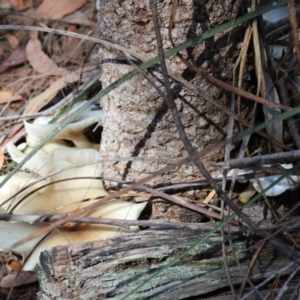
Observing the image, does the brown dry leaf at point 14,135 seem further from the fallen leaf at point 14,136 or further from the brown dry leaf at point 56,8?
the brown dry leaf at point 56,8

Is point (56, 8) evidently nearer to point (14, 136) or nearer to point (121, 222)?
point (14, 136)

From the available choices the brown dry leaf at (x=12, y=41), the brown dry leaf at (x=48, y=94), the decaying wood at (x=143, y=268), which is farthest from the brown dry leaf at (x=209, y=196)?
the brown dry leaf at (x=12, y=41)

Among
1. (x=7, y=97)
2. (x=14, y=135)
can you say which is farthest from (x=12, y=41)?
(x=14, y=135)

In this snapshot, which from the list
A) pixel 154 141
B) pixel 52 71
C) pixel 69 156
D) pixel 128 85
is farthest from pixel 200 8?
pixel 52 71

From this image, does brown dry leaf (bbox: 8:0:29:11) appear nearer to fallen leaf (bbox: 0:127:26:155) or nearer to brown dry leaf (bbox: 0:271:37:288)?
fallen leaf (bbox: 0:127:26:155)

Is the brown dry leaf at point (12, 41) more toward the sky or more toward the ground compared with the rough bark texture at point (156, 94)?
more toward the sky

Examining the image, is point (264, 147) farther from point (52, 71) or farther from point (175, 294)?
point (52, 71)
